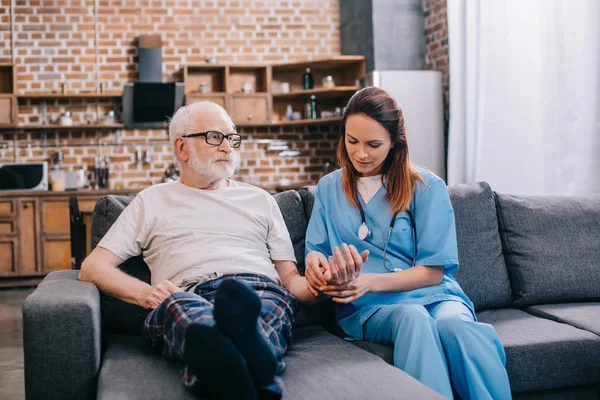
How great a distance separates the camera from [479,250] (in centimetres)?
243

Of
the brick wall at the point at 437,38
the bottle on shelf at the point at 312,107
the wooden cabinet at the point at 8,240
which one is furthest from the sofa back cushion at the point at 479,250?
the wooden cabinet at the point at 8,240

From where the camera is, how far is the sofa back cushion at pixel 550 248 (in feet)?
8.03

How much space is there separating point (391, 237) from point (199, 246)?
612mm

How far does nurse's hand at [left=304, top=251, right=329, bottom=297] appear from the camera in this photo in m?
1.86

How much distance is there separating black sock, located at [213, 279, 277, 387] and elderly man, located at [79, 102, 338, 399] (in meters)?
0.08

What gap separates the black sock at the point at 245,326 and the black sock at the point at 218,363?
1.7 inches

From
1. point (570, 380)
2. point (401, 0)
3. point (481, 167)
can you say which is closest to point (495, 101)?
point (481, 167)

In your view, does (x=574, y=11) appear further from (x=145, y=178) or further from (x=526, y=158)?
(x=145, y=178)

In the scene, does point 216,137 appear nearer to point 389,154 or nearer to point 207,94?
point 389,154

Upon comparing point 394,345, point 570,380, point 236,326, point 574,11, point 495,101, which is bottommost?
point 570,380

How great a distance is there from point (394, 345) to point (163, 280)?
727mm

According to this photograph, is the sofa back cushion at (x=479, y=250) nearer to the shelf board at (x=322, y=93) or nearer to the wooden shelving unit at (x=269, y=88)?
the shelf board at (x=322, y=93)

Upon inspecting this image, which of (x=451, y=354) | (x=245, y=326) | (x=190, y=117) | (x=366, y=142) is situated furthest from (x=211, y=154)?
(x=451, y=354)

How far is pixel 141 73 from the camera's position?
6.43 metres
